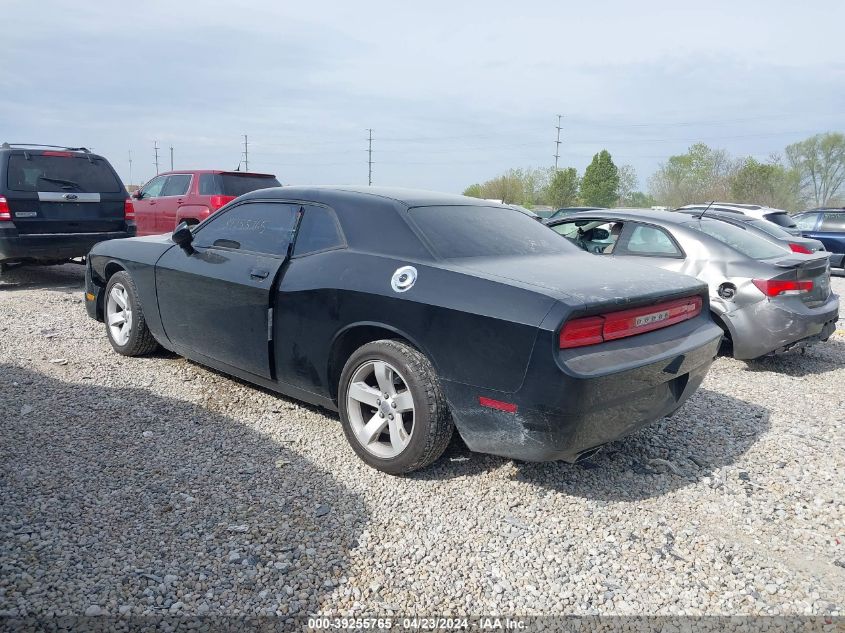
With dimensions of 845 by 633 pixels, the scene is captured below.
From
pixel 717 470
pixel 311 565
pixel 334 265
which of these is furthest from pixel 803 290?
pixel 311 565

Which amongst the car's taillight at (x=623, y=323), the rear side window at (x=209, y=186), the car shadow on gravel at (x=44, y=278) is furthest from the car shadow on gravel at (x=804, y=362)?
the rear side window at (x=209, y=186)

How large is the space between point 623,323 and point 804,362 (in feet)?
14.1

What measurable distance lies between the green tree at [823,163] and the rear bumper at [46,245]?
5593 cm

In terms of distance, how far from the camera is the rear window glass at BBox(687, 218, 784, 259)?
612 cm

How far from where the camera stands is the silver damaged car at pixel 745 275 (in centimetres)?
571

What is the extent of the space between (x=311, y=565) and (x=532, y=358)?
4.30ft

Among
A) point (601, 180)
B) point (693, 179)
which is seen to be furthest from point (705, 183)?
→ point (601, 180)

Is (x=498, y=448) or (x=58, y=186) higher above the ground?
(x=58, y=186)

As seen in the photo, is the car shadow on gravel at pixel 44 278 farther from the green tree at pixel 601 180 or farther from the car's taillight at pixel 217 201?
the green tree at pixel 601 180

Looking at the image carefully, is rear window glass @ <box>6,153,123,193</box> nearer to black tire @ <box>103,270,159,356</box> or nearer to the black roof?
black tire @ <box>103,270,159,356</box>

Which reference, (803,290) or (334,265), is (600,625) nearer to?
(334,265)

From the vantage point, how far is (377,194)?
4129 millimetres

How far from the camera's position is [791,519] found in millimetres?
3367

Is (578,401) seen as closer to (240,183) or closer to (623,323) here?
(623,323)
